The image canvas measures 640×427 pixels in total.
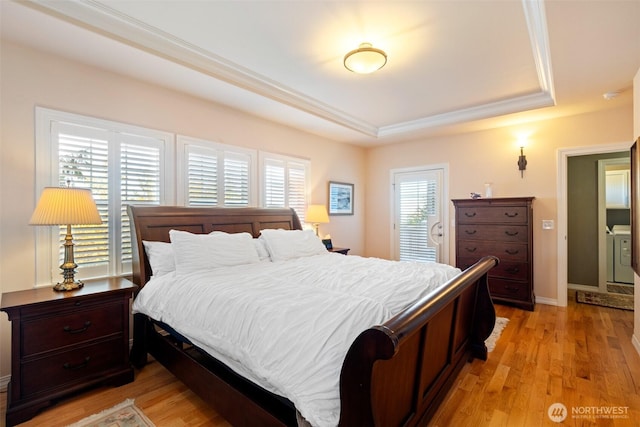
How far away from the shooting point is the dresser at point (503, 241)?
3869mm

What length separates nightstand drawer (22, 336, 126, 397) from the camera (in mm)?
1907

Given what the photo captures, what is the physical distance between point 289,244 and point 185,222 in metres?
1.09

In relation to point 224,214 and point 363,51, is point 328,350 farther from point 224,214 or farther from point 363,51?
point 224,214

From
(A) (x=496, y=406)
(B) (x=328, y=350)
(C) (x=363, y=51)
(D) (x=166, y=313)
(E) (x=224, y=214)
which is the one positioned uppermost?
(C) (x=363, y=51)

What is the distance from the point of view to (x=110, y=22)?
85.2 inches

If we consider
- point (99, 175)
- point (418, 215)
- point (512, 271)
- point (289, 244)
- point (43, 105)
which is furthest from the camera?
point (418, 215)

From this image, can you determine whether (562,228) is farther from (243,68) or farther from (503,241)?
(243,68)

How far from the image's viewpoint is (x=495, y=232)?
408cm

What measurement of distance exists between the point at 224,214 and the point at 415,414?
2587 mm

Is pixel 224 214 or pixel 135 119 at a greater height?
pixel 135 119

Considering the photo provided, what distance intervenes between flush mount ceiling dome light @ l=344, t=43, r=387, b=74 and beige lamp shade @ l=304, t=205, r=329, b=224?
2208 millimetres

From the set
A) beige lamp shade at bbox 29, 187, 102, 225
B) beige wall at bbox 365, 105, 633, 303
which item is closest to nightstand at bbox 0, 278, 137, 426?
beige lamp shade at bbox 29, 187, 102, 225

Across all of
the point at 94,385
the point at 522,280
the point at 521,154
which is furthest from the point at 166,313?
→ the point at 521,154

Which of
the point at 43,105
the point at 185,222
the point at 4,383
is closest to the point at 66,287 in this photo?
the point at 4,383
